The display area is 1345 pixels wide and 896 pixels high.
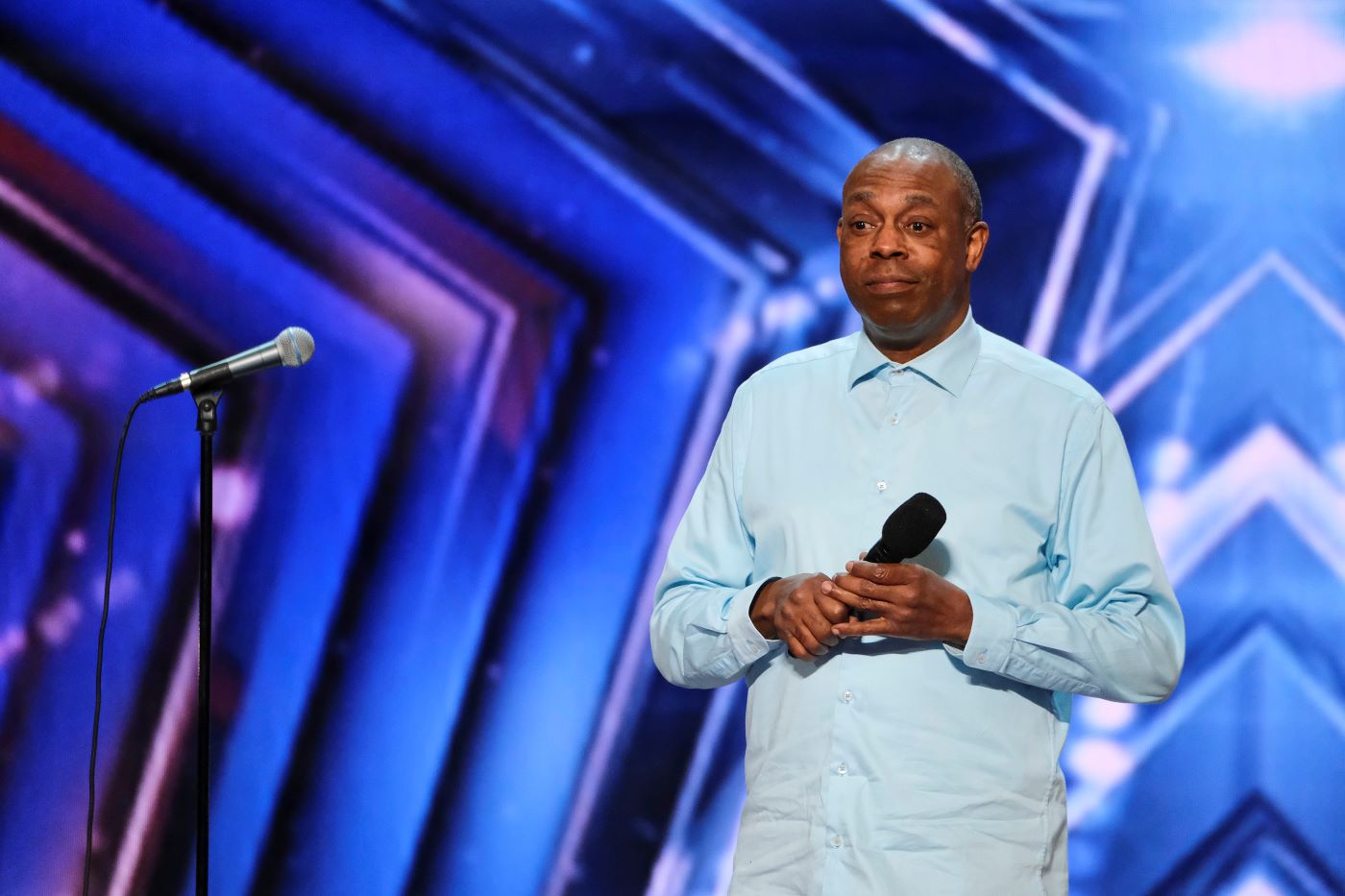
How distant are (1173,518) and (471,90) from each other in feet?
5.55

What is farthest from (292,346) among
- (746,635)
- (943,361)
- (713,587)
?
(943,361)

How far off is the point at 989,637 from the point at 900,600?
0.14m

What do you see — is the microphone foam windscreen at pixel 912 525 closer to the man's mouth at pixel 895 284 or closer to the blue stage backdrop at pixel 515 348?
the man's mouth at pixel 895 284

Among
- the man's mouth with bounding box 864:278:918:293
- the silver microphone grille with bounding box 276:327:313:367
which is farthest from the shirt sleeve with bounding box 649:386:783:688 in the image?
the silver microphone grille with bounding box 276:327:313:367

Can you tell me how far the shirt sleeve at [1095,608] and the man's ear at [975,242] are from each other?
9.2 inches

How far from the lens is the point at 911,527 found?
1521 millimetres

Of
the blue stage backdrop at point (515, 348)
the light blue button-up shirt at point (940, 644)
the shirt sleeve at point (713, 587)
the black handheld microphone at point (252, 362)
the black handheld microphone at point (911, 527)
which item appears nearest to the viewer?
the black handheld microphone at point (911, 527)

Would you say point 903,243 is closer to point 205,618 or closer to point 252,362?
point 252,362

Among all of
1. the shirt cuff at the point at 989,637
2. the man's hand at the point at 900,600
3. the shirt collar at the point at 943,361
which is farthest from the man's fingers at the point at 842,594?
the shirt collar at the point at 943,361

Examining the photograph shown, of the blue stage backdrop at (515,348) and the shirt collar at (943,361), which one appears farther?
the blue stage backdrop at (515,348)

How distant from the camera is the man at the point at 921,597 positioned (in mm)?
1618

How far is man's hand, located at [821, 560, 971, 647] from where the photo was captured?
1.53 m

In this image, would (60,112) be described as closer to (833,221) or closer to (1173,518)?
(833,221)

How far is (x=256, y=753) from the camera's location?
10.0 ft
